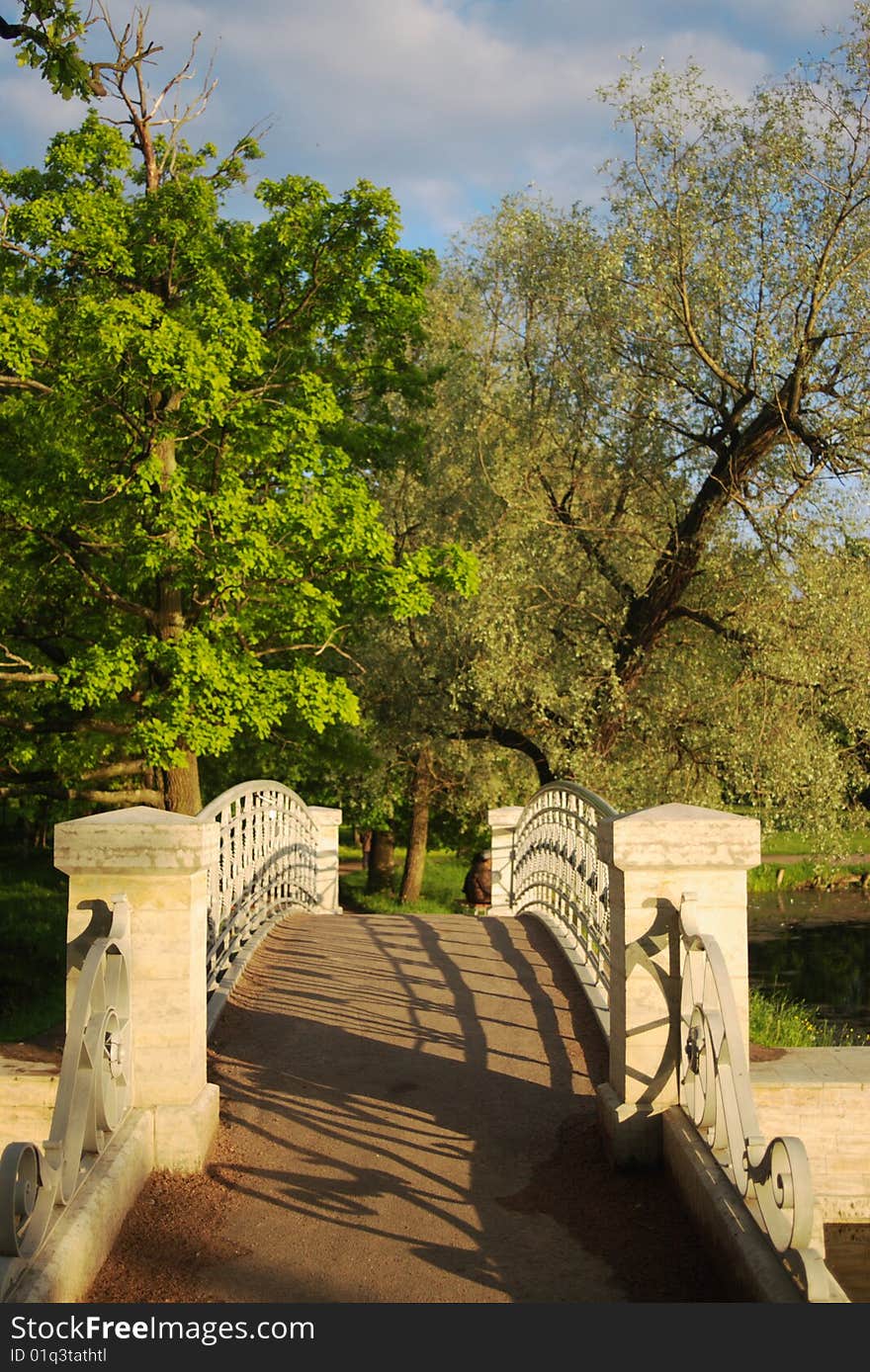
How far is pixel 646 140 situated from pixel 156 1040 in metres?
13.2

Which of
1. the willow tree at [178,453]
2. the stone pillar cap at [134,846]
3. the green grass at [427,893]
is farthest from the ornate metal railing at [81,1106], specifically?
the green grass at [427,893]

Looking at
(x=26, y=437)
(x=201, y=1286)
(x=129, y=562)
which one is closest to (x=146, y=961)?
(x=201, y=1286)

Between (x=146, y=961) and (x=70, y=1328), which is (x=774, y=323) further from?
(x=70, y=1328)

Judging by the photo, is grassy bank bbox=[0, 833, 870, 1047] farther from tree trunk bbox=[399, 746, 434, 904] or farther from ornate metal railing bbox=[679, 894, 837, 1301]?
ornate metal railing bbox=[679, 894, 837, 1301]

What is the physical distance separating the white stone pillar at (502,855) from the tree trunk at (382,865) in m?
11.1

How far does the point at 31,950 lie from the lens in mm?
19344

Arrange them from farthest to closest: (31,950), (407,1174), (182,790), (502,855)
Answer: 1. (31,950)
2. (182,790)
3. (502,855)
4. (407,1174)

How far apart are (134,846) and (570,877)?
19.0 feet

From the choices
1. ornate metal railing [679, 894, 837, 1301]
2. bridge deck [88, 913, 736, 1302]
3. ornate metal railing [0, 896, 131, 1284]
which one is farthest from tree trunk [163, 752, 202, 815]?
ornate metal railing [679, 894, 837, 1301]

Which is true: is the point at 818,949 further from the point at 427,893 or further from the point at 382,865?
the point at 427,893

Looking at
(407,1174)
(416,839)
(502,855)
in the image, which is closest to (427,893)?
(416,839)

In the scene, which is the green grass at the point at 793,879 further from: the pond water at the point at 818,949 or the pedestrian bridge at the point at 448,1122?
the pedestrian bridge at the point at 448,1122

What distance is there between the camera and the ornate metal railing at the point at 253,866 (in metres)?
8.22

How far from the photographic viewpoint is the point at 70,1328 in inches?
140
